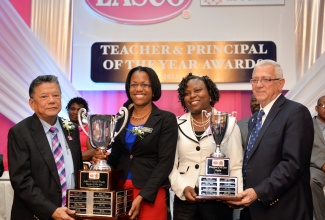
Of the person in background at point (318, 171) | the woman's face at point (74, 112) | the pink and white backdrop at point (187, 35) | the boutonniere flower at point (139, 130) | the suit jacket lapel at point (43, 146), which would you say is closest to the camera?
the suit jacket lapel at point (43, 146)

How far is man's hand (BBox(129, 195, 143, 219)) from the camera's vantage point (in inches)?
106

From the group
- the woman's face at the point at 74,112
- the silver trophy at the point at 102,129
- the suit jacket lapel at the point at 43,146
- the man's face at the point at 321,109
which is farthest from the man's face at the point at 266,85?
the woman's face at the point at 74,112

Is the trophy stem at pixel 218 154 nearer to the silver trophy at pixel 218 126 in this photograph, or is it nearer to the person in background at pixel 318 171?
the silver trophy at pixel 218 126

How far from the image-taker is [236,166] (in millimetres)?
2947

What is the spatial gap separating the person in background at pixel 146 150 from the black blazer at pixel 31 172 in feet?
1.01

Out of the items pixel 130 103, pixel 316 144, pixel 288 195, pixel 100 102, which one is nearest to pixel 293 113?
pixel 288 195

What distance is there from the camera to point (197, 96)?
10.5 feet

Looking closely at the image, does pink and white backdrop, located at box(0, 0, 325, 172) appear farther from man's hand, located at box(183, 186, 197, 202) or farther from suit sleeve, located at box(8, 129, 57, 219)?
suit sleeve, located at box(8, 129, 57, 219)

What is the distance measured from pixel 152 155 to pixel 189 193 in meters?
0.34

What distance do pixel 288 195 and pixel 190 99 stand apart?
3.26 ft

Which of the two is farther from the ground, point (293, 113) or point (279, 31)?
point (279, 31)

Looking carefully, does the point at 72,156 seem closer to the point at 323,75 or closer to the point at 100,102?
the point at 100,102

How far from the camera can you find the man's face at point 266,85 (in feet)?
9.11

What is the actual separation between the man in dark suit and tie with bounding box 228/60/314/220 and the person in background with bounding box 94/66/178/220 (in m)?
0.52
